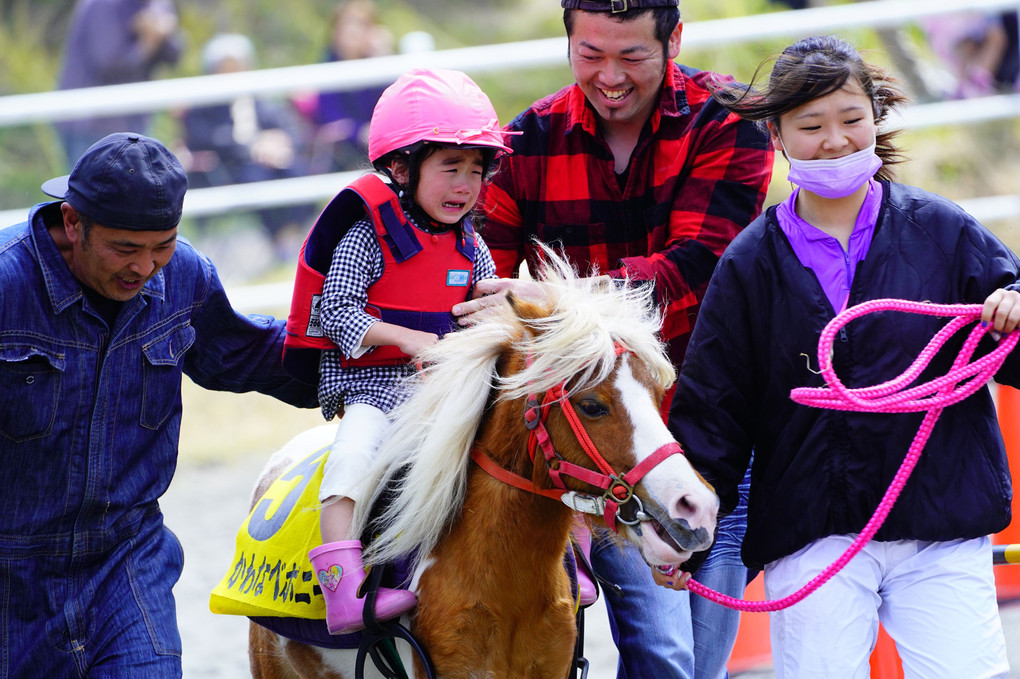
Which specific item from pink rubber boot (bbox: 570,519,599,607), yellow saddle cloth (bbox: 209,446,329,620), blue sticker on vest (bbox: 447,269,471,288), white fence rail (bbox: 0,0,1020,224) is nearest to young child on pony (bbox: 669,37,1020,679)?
pink rubber boot (bbox: 570,519,599,607)

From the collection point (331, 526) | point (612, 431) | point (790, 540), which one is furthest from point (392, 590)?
point (790, 540)

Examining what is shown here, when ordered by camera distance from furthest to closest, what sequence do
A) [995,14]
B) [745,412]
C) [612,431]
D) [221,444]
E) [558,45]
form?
[995,14] < [558,45] < [221,444] < [745,412] < [612,431]

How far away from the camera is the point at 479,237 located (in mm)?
3572

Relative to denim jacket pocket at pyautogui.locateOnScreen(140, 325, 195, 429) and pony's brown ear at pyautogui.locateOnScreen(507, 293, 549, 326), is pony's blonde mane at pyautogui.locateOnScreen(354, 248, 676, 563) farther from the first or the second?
denim jacket pocket at pyautogui.locateOnScreen(140, 325, 195, 429)

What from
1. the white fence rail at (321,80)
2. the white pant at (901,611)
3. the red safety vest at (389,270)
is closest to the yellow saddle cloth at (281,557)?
the red safety vest at (389,270)

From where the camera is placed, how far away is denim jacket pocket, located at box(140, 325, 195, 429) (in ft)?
10.4

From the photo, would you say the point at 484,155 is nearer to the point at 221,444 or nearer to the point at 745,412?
the point at 745,412

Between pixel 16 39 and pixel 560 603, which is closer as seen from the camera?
pixel 560 603

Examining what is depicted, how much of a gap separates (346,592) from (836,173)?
162cm

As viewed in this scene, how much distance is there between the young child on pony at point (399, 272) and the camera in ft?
10.5

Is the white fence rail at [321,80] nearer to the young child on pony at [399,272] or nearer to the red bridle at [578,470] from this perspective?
the young child on pony at [399,272]

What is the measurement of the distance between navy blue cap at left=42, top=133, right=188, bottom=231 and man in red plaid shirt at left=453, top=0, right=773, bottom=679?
2.71 feet

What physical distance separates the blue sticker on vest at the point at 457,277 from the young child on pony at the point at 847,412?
76 cm

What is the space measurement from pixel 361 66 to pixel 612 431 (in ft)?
20.4
